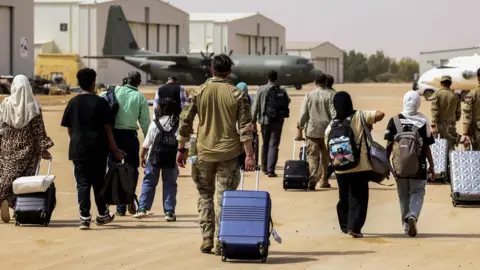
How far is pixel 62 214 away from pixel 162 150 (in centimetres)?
160

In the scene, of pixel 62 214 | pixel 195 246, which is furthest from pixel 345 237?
pixel 62 214

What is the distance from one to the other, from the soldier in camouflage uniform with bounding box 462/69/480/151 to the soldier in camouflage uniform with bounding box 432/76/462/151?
52.9 inches

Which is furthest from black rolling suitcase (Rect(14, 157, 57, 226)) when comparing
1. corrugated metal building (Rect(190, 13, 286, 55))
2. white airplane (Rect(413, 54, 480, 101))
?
corrugated metal building (Rect(190, 13, 286, 55))

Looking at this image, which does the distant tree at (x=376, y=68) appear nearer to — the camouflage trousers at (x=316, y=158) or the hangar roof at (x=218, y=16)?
the hangar roof at (x=218, y=16)

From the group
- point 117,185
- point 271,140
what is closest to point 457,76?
point 271,140

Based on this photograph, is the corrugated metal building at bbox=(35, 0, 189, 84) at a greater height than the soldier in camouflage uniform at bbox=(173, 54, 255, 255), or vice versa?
the corrugated metal building at bbox=(35, 0, 189, 84)

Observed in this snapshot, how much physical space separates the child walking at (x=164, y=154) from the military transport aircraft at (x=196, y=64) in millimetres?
45441

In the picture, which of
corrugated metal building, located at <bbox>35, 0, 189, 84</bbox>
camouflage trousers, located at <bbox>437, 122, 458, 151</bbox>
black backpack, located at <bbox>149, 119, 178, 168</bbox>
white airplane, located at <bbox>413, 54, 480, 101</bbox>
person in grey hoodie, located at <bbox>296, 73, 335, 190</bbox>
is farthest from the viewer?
corrugated metal building, located at <bbox>35, 0, 189, 84</bbox>

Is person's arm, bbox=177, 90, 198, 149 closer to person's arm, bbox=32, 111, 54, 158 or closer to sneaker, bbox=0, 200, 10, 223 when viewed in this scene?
person's arm, bbox=32, 111, 54, 158

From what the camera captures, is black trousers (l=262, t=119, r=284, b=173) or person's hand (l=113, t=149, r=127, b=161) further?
black trousers (l=262, t=119, r=284, b=173)

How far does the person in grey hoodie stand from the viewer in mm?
15094

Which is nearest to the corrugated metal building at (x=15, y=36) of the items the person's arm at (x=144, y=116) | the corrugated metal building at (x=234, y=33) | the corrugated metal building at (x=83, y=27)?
the corrugated metal building at (x=83, y=27)

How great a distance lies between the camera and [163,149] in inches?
469

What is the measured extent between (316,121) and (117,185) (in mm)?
4541
